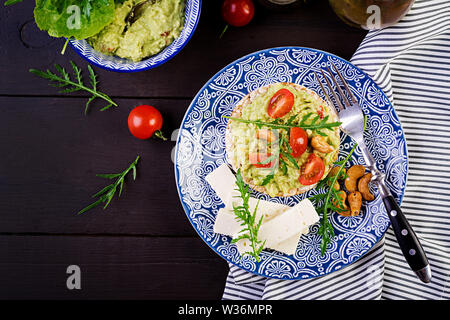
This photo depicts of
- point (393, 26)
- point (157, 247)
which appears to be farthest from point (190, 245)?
point (393, 26)

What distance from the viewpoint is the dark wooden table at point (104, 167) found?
7.00ft

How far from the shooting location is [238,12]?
200 cm

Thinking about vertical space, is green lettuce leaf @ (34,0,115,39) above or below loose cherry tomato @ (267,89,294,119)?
above

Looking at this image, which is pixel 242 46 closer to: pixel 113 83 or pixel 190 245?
pixel 113 83

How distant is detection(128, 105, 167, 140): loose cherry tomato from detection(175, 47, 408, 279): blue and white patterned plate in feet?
0.46

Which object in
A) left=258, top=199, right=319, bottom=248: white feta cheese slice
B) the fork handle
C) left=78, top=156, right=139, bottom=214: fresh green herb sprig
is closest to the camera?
the fork handle

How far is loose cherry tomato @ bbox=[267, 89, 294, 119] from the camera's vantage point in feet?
5.93

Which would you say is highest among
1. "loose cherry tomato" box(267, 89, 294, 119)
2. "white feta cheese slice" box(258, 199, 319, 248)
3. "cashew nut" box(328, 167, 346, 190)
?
"loose cherry tomato" box(267, 89, 294, 119)

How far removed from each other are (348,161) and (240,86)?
69 centimetres

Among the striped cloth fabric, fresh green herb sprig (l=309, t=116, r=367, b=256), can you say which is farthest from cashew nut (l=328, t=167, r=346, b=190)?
the striped cloth fabric

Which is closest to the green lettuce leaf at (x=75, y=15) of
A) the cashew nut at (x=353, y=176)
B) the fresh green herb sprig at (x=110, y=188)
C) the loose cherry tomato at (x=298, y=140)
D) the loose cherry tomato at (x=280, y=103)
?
the fresh green herb sprig at (x=110, y=188)

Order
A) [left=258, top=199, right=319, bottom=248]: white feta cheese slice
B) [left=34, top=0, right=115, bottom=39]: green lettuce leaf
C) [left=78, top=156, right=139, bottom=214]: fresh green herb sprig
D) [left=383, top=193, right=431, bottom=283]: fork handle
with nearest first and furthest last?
[left=34, top=0, right=115, bottom=39]: green lettuce leaf → [left=383, top=193, right=431, bottom=283]: fork handle → [left=258, top=199, right=319, bottom=248]: white feta cheese slice → [left=78, top=156, right=139, bottom=214]: fresh green herb sprig

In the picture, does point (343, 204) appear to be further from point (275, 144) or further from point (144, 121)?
point (144, 121)

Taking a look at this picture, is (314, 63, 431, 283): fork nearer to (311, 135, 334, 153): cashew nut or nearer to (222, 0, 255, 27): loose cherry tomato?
(311, 135, 334, 153): cashew nut
